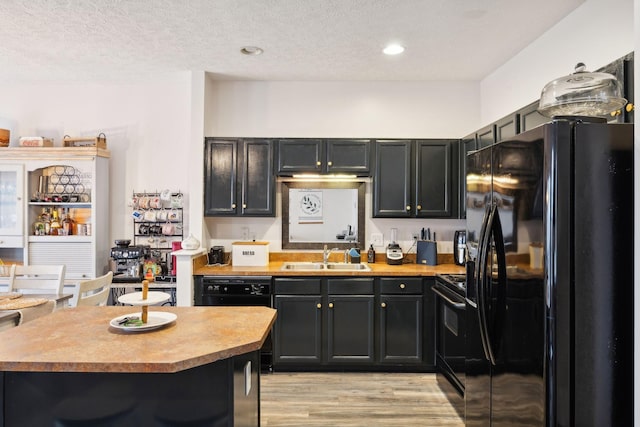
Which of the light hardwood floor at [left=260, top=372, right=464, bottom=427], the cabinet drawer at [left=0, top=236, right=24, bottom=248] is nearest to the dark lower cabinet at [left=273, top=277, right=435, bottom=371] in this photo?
the light hardwood floor at [left=260, top=372, right=464, bottom=427]

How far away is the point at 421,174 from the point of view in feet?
13.0

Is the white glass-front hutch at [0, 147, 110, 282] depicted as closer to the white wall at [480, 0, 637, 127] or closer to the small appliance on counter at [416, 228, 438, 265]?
the small appliance on counter at [416, 228, 438, 265]

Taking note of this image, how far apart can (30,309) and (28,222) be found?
1.71 m

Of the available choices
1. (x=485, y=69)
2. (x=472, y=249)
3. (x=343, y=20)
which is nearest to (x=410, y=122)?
(x=485, y=69)

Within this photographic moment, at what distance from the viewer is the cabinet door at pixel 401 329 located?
364 cm

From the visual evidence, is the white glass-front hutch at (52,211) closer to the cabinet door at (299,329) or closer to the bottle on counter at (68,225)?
the bottle on counter at (68,225)

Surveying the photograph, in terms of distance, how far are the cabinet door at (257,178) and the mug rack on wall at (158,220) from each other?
824mm

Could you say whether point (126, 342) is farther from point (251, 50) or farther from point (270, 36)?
point (251, 50)

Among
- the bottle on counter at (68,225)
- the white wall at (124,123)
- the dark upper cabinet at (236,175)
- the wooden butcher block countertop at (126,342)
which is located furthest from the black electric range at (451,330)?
the bottle on counter at (68,225)

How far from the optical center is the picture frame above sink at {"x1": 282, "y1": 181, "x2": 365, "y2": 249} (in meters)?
4.27

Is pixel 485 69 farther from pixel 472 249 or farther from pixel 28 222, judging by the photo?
pixel 28 222

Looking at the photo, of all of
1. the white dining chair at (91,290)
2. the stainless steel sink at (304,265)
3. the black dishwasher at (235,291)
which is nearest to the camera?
the white dining chair at (91,290)

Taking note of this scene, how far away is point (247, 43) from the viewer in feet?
10.8

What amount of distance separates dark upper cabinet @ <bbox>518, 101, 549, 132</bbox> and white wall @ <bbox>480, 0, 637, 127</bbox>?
1.39 feet
